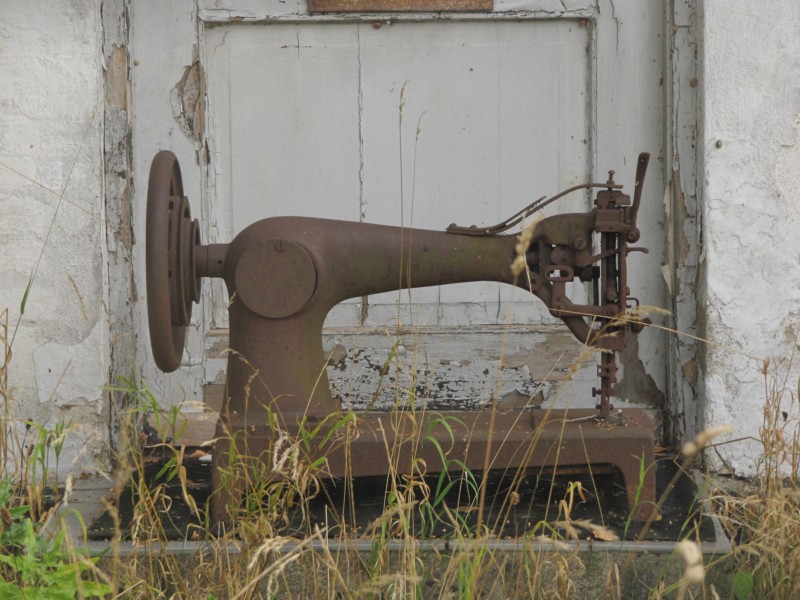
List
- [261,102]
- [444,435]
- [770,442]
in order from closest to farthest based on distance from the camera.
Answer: [770,442] → [444,435] → [261,102]

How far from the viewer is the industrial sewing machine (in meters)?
2.58

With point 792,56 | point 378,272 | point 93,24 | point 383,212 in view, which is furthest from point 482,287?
point 93,24

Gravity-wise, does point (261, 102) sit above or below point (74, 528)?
above

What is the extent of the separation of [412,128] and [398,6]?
403mm

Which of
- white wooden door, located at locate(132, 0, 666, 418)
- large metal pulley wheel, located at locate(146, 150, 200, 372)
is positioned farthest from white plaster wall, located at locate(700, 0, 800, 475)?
large metal pulley wheel, located at locate(146, 150, 200, 372)

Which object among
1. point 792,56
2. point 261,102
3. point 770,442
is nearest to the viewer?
point 770,442

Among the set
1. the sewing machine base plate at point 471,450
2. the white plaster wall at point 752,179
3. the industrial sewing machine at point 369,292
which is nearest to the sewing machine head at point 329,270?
the industrial sewing machine at point 369,292

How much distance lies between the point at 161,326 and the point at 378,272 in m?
0.58

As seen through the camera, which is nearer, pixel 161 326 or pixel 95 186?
pixel 161 326

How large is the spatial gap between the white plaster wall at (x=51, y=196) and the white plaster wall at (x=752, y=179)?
193 centimetres

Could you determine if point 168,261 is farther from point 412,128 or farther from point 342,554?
point 412,128

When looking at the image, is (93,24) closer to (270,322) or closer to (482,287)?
(270,322)

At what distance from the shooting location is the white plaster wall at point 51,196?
3244 millimetres

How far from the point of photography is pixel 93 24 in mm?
3273
